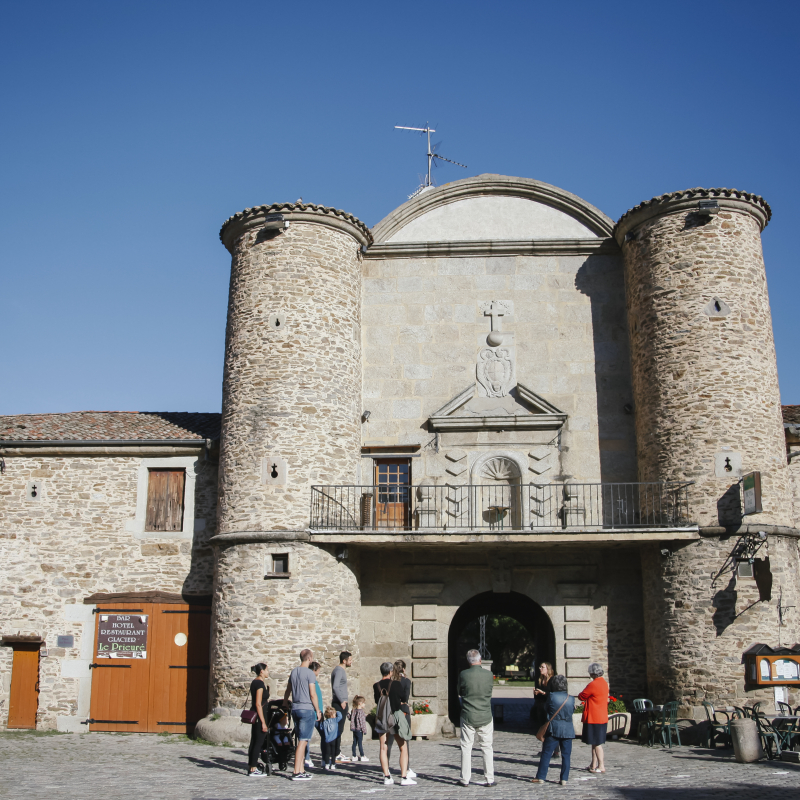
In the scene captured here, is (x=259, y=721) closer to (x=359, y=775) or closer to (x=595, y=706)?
(x=359, y=775)

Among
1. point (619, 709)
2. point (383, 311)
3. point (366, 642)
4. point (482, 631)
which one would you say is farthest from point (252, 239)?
point (482, 631)

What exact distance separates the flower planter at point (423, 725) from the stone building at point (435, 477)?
20.7 inches

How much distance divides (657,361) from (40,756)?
461 inches

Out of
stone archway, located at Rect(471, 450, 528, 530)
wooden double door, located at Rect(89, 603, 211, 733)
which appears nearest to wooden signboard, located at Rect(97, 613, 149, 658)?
wooden double door, located at Rect(89, 603, 211, 733)

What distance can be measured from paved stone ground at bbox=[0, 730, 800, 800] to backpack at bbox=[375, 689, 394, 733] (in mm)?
612

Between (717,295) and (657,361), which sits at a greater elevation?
(717,295)

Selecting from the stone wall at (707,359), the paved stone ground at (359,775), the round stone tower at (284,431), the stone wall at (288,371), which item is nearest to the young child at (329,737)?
the paved stone ground at (359,775)

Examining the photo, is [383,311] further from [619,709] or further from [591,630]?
[619,709]

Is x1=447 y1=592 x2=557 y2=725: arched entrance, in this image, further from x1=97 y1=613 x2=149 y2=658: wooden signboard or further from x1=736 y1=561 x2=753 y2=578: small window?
x1=97 y1=613 x2=149 y2=658: wooden signboard

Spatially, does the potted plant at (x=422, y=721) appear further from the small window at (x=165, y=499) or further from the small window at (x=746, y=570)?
the small window at (x=746, y=570)

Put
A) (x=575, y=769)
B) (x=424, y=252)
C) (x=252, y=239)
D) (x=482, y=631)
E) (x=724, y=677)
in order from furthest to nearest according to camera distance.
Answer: (x=482, y=631) < (x=424, y=252) < (x=252, y=239) < (x=724, y=677) < (x=575, y=769)

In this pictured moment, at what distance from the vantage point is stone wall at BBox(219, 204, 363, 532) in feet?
49.2

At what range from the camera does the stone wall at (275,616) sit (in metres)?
14.2

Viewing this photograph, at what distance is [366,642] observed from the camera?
50.8 feet
